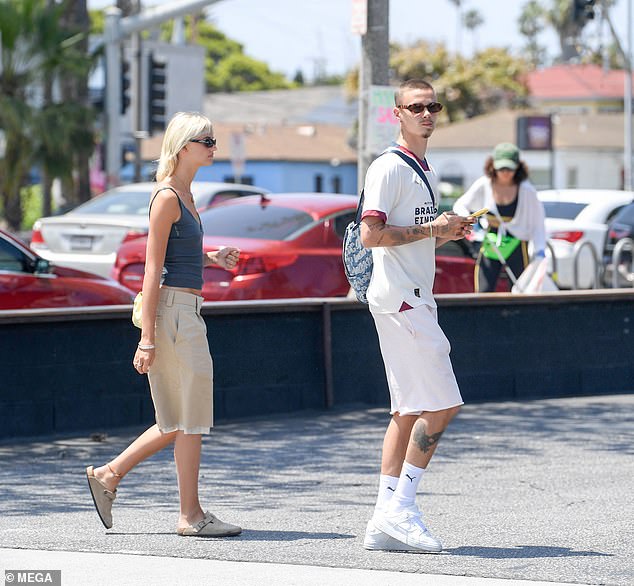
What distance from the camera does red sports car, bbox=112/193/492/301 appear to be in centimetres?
1168

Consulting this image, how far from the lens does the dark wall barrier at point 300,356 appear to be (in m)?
8.77

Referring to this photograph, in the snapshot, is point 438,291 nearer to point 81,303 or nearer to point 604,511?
point 81,303

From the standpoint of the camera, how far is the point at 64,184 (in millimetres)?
26109

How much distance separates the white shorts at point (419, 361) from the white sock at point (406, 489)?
24cm

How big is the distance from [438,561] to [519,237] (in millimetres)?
5836

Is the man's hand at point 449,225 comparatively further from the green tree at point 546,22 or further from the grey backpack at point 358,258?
the green tree at point 546,22

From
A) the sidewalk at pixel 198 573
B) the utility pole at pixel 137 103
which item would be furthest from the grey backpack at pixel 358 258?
the utility pole at pixel 137 103

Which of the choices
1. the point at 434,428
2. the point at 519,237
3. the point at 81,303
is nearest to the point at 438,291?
the point at 519,237

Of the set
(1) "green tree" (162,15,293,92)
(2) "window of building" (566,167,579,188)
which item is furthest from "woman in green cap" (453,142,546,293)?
(1) "green tree" (162,15,293,92)

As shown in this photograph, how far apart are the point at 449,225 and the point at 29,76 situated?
2089cm

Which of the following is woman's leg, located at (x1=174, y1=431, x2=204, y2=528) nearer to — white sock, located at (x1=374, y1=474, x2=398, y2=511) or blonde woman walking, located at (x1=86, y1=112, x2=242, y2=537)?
blonde woman walking, located at (x1=86, y1=112, x2=242, y2=537)

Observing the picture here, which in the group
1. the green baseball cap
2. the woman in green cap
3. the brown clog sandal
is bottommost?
the brown clog sandal

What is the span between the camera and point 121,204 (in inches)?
655

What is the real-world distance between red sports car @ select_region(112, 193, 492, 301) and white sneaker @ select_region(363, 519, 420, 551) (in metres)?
5.81
